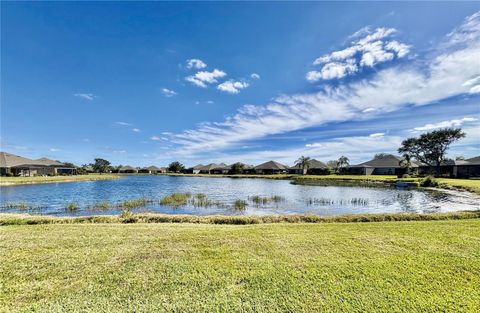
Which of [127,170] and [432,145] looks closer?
[432,145]

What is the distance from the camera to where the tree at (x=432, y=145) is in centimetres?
4989

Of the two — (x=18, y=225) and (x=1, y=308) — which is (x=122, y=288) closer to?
(x=1, y=308)

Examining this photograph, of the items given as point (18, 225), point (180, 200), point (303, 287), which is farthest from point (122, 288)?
point (180, 200)

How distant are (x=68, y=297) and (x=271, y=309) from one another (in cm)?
295

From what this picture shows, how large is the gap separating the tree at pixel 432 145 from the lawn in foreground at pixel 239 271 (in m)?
59.2

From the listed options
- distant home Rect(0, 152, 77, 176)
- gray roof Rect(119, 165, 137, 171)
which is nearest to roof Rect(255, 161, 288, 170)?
distant home Rect(0, 152, 77, 176)

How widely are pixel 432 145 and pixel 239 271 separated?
6600cm

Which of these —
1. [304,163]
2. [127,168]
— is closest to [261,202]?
[304,163]

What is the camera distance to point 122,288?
3559 millimetres

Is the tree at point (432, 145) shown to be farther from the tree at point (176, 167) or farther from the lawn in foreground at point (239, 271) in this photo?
the tree at point (176, 167)

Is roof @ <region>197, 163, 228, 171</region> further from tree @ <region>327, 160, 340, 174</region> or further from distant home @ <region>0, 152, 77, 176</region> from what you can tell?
distant home @ <region>0, 152, 77, 176</region>

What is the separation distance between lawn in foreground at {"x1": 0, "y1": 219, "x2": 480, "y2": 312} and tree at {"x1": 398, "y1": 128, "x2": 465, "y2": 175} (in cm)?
5921

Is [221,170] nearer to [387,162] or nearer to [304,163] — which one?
[304,163]

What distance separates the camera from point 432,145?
172 feet
